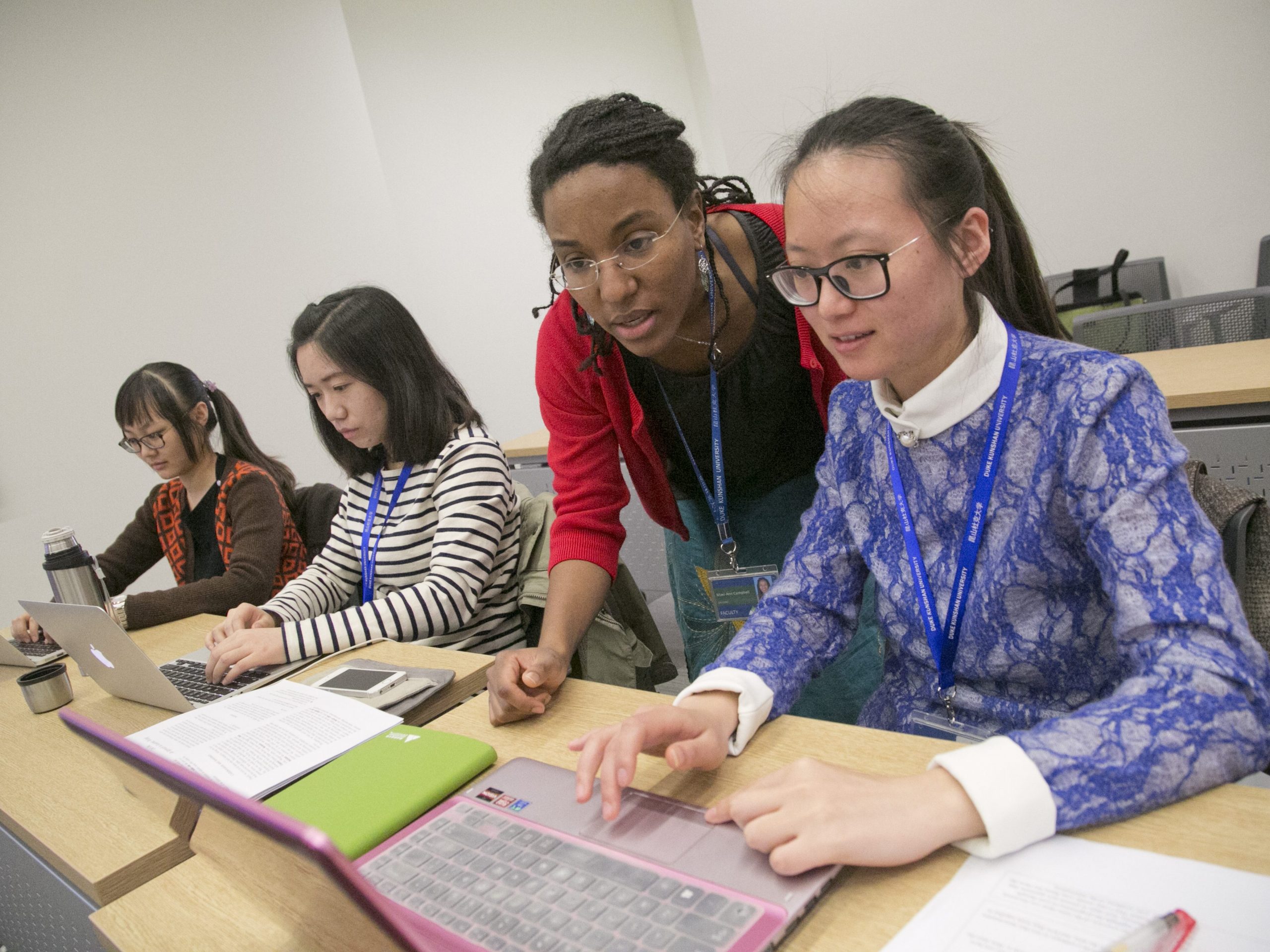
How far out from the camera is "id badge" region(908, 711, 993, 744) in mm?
914

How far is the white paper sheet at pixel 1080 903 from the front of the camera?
0.51 meters

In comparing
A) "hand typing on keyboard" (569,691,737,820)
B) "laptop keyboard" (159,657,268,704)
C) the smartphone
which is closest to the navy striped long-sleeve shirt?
"laptop keyboard" (159,657,268,704)

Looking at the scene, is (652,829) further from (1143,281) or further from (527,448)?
(1143,281)

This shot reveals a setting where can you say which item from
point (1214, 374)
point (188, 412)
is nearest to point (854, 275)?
point (1214, 374)

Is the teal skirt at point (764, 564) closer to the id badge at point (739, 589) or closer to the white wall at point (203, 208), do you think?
the id badge at point (739, 589)

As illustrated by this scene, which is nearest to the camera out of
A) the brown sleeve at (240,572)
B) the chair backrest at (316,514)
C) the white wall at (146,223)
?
the brown sleeve at (240,572)

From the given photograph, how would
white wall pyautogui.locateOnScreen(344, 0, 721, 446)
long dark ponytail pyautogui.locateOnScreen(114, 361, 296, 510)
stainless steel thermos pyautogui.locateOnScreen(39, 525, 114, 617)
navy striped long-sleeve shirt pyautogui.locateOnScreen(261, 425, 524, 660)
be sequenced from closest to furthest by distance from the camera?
1. navy striped long-sleeve shirt pyautogui.locateOnScreen(261, 425, 524, 660)
2. stainless steel thermos pyautogui.locateOnScreen(39, 525, 114, 617)
3. long dark ponytail pyautogui.locateOnScreen(114, 361, 296, 510)
4. white wall pyautogui.locateOnScreen(344, 0, 721, 446)

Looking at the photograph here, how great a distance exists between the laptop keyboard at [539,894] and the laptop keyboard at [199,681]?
0.76m

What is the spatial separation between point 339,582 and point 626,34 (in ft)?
17.3

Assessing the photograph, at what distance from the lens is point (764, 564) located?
1515 millimetres

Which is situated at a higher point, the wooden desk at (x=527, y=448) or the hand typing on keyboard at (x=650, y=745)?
the hand typing on keyboard at (x=650, y=745)

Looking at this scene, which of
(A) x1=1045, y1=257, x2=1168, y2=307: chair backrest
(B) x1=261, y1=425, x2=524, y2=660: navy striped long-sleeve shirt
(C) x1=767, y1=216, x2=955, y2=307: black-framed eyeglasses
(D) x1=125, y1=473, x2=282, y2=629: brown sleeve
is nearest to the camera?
(C) x1=767, y1=216, x2=955, y2=307: black-framed eyeglasses

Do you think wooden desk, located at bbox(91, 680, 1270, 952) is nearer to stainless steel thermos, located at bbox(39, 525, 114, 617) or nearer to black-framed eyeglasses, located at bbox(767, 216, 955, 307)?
black-framed eyeglasses, located at bbox(767, 216, 955, 307)

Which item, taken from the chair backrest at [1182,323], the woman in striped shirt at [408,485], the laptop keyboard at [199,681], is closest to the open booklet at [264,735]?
the laptop keyboard at [199,681]
